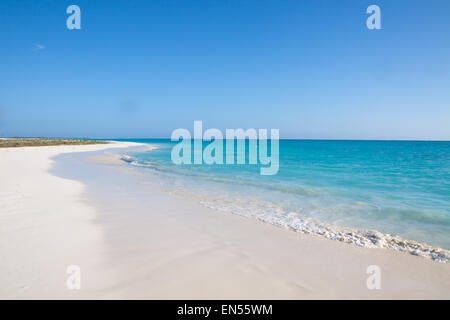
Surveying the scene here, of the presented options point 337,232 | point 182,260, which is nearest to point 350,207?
point 337,232

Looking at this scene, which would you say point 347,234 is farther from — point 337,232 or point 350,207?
point 350,207

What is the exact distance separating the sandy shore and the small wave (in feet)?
1.19

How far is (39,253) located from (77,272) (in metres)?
1.19

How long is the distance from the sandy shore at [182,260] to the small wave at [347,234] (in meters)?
0.36

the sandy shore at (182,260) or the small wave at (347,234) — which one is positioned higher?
the sandy shore at (182,260)

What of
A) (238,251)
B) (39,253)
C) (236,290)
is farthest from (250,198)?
(39,253)

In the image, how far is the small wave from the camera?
207 inches

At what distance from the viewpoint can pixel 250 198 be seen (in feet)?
33.4

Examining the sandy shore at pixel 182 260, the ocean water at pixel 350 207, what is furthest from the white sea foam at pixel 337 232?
the sandy shore at pixel 182 260

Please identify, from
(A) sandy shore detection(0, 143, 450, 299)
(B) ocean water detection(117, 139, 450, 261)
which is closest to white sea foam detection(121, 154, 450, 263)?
(B) ocean water detection(117, 139, 450, 261)

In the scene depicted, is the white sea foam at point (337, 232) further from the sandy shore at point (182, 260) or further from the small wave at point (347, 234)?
the sandy shore at point (182, 260)

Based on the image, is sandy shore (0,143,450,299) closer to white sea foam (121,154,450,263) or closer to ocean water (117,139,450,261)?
white sea foam (121,154,450,263)

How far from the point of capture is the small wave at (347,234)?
5246mm
